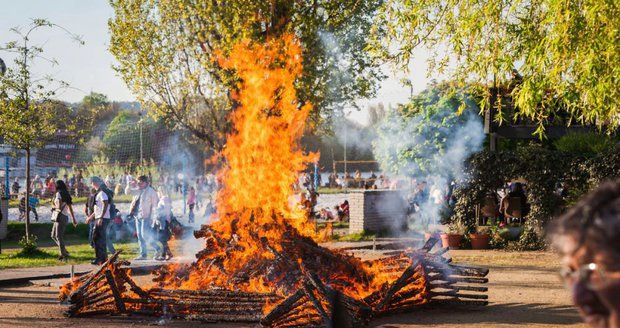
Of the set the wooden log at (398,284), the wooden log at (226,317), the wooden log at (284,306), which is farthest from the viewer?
the wooden log at (398,284)

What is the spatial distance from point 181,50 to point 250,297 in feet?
58.5

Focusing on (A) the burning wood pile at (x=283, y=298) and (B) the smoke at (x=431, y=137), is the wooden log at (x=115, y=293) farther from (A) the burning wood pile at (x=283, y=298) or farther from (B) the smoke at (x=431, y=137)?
(B) the smoke at (x=431, y=137)

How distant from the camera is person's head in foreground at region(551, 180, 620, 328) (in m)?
1.46

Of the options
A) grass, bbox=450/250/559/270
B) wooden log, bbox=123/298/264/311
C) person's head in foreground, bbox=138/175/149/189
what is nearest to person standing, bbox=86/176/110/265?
person's head in foreground, bbox=138/175/149/189

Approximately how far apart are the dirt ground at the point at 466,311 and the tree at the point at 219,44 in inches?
463

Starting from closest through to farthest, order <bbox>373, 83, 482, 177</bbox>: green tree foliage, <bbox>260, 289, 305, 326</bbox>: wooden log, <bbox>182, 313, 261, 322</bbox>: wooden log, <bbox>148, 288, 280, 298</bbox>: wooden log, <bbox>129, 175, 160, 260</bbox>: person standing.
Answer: <bbox>260, 289, 305, 326</bbox>: wooden log → <bbox>182, 313, 261, 322</bbox>: wooden log → <bbox>148, 288, 280, 298</bbox>: wooden log → <bbox>129, 175, 160, 260</bbox>: person standing → <bbox>373, 83, 482, 177</bbox>: green tree foliage

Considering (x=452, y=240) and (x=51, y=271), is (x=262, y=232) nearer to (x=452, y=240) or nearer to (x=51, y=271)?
(x=51, y=271)

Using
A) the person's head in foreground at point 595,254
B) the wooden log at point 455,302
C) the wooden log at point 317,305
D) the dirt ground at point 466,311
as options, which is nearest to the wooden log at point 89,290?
the dirt ground at point 466,311

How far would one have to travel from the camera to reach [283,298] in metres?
9.52

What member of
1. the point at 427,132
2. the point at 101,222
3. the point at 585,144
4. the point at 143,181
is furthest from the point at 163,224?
the point at 427,132

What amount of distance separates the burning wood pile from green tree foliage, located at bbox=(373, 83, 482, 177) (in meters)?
32.5

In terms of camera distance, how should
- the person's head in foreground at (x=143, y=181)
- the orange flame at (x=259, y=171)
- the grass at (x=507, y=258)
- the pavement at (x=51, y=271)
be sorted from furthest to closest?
1. the person's head in foreground at (x=143, y=181)
2. the grass at (x=507, y=258)
3. the pavement at (x=51, y=271)
4. the orange flame at (x=259, y=171)

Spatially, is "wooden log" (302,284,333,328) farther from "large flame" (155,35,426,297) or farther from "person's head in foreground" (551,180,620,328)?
"person's head in foreground" (551,180,620,328)

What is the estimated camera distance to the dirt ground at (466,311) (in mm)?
9961
